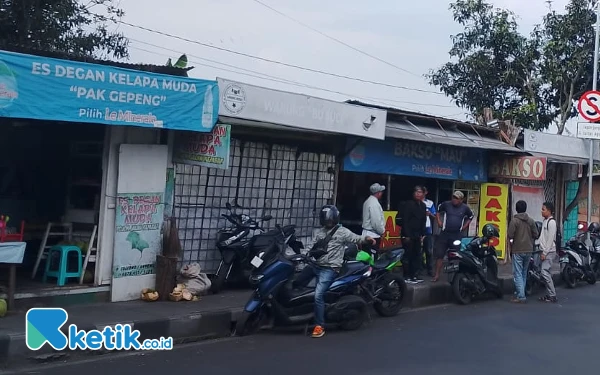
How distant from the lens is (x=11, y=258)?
346 inches

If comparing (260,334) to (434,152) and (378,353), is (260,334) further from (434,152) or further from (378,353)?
(434,152)

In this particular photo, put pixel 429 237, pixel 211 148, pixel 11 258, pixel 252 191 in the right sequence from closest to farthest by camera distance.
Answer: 1. pixel 11 258
2. pixel 211 148
3. pixel 252 191
4. pixel 429 237

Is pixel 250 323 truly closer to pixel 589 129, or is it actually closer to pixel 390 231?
pixel 390 231

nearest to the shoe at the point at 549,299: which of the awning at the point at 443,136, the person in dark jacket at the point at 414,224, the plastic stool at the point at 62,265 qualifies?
the person in dark jacket at the point at 414,224

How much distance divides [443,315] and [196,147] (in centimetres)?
445

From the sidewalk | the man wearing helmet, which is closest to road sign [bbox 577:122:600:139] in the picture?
the man wearing helmet

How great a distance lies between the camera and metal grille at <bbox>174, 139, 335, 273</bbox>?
37.8 feet

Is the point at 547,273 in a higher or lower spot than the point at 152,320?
higher

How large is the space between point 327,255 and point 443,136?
19.9 ft

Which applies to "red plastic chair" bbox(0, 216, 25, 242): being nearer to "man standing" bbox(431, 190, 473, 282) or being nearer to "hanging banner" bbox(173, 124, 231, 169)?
"hanging banner" bbox(173, 124, 231, 169)

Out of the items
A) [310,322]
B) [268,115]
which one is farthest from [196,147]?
[310,322]

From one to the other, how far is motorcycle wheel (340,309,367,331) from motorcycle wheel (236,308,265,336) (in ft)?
3.48

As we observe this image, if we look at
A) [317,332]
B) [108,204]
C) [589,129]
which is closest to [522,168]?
[589,129]

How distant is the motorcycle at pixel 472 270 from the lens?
41.5ft
